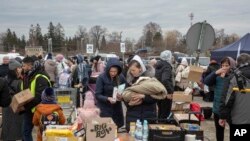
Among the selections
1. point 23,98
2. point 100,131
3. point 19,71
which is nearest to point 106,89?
point 23,98

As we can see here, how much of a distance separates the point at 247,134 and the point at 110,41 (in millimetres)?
94216

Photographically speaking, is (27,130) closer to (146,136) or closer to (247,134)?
(146,136)

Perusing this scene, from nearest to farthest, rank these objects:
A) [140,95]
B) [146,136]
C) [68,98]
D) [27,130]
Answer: [146,136] → [140,95] → [27,130] → [68,98]

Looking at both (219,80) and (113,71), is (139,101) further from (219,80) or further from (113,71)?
(219,80)

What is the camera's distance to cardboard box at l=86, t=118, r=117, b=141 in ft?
14.9

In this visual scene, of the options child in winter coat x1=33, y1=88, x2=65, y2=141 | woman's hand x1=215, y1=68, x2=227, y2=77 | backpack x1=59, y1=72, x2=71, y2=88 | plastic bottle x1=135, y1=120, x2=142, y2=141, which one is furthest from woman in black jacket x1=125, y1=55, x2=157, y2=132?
backpack x1=59, y1=72, x2=71, y2=88

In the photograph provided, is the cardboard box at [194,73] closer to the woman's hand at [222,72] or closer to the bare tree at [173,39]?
the woman's hand at [222,72]

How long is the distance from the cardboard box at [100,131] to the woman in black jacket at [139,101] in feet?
2.85

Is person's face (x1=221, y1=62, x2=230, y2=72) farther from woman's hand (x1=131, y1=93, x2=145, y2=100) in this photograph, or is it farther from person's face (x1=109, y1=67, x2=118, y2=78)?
woman's hand (x1=131, y1=93, x2=145, y2=100)

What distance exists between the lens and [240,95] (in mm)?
5695

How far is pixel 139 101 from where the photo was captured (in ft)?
17.7

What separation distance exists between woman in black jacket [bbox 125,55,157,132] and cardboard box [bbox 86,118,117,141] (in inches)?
34.2

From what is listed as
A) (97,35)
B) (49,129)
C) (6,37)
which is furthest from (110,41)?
(49,129)

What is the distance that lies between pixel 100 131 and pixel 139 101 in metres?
1.00
